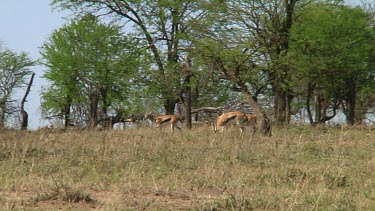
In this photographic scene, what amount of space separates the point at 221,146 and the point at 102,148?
2486mm

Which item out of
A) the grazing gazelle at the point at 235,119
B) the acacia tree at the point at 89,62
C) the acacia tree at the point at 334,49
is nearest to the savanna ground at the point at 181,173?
the grazing gazelle at the point at 235,119

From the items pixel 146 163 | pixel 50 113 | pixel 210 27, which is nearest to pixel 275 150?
pixel 146 163

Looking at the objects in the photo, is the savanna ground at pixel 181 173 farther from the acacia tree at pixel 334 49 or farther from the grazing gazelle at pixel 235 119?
the acacia tree at pixel 334 49

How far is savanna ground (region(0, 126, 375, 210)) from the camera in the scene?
8.30 m

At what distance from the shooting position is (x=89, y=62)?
3797 centimetres

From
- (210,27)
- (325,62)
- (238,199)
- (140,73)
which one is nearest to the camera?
(238,199)

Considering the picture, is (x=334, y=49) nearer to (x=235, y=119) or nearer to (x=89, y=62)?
(x=235, y=119)

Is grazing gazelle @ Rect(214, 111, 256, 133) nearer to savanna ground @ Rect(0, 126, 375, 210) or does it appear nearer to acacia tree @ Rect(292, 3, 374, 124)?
acacia tree @ Rect(292, 3, 374, 124)

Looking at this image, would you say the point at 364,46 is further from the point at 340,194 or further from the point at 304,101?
the point at 340,194

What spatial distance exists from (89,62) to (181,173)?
27.7 meters

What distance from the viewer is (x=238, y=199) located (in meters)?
8.39

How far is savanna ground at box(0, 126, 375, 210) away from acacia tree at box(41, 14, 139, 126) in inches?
824

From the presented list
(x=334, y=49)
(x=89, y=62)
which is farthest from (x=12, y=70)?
(x=334, y=49)

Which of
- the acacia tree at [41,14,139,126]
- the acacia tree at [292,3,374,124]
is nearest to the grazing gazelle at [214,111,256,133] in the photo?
the acacia tree at [292,3,374,124]
